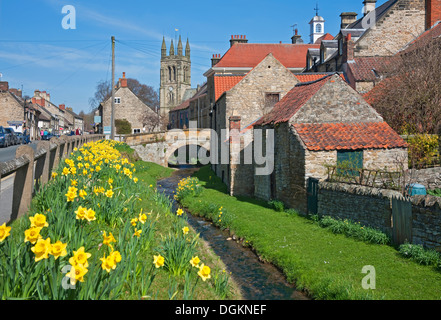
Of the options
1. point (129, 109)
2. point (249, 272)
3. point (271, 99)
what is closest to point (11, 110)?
point (129, 109)

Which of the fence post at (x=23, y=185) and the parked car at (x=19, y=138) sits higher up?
the parked car at (x=19, y=138)

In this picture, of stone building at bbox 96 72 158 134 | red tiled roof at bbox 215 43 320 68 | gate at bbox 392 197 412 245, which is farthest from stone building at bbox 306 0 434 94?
stone building at bbox 96 72 158 134

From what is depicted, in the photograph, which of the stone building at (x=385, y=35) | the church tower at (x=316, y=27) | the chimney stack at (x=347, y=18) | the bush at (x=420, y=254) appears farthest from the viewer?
the church tower at (x=316, y=27)

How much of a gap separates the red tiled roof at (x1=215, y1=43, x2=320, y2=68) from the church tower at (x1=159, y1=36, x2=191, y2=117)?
54971mm

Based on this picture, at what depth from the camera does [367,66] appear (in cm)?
3027

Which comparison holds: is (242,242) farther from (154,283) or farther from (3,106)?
(3,106)

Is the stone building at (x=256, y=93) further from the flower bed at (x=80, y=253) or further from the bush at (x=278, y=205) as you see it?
the flower bed at (x=80, y=253)

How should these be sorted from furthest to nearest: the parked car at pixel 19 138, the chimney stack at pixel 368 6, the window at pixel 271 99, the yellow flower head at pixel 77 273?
the chimney stack at pixel 368 6 → the parked car at pixel 19 138 → the window at pixel 271 99 → the yellow flower head at pixel 77 273

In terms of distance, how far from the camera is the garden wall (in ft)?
35.7

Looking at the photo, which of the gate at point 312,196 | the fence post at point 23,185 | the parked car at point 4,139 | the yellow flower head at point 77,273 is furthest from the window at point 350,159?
the parked car at point 4,139

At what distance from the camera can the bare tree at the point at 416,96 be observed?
70.2 feet

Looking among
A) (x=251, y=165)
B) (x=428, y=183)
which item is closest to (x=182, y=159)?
(x=251, y=165)

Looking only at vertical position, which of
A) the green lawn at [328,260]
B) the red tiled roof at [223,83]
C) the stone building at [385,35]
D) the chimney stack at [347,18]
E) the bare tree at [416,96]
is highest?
the chimney stack at [347,18]

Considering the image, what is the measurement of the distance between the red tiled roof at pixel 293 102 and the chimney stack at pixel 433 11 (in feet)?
54.1
